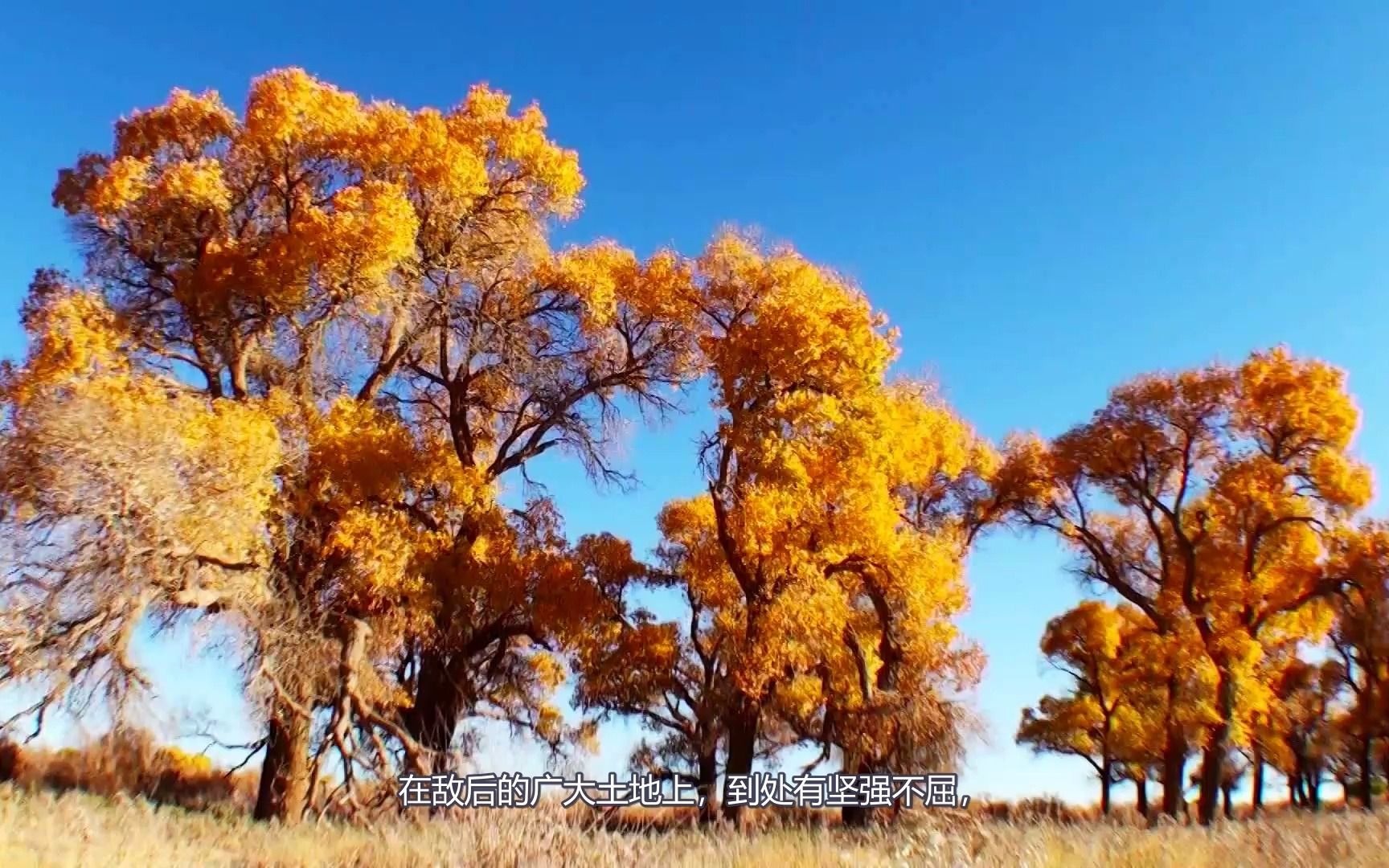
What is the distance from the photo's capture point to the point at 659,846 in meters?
8.28

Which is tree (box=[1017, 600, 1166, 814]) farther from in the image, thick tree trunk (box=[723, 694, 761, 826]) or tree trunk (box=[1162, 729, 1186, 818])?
thick tree trunk (box=[723, 694, 761, 826])

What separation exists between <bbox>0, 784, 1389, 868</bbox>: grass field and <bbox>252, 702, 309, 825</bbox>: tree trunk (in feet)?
16.7

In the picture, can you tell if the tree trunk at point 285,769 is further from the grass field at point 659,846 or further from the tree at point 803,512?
the tree at point 803,512

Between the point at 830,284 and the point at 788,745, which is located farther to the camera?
the point at 788,745

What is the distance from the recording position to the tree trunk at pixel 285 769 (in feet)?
51.2

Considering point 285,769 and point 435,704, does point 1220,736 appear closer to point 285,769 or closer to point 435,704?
point 435,704

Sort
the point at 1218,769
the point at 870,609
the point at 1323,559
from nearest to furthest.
Result: the point at 870,609 < the point at 1218,769 < the point at 1323,559

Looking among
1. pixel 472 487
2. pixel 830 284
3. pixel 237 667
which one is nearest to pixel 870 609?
pixel 830 284

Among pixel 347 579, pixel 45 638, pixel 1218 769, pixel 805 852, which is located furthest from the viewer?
pixel 1218 769

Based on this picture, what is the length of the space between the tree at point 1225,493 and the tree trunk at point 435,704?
50.8ft

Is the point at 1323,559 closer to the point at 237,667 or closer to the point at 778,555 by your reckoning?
the point at 778,555

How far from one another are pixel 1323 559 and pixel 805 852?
21.9 m

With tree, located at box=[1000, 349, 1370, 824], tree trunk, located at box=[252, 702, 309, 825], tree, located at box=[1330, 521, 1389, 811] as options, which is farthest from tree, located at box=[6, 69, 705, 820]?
tree, located at box=[1330, 521, 1389, 811]

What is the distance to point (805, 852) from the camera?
298 inches
